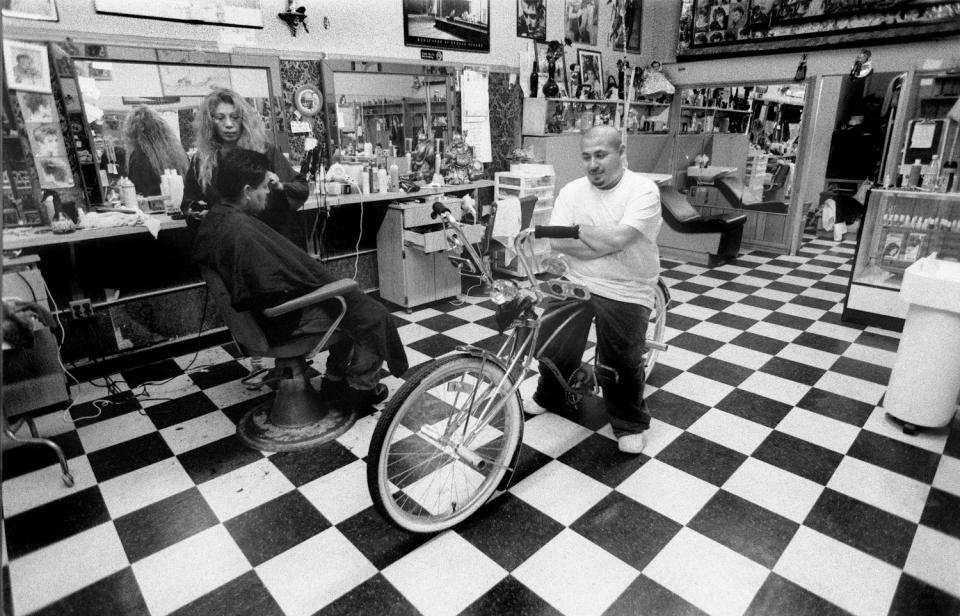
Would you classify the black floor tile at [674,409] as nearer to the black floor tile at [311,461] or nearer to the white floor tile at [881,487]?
the white floor tile at [881,487]

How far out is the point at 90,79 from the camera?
9.47 feet

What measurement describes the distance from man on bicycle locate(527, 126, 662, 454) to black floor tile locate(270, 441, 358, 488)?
100 centimetres

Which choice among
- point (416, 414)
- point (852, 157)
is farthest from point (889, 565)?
point (852, 157)

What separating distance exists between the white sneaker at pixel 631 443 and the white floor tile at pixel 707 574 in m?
0.48

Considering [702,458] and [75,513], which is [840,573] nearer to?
[702,458]

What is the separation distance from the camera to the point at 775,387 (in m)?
2.95

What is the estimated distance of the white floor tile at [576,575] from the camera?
161 centimetres

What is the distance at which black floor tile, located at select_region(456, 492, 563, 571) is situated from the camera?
180 cm

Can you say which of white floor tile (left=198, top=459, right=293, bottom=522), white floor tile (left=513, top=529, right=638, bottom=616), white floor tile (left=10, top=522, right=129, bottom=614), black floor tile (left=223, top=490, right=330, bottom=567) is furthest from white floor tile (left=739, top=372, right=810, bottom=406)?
white floor tile (left=10, top=522, right=129, bottom=614)

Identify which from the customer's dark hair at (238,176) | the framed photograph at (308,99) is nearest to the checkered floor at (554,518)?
the customer's dark hair at (238,176)

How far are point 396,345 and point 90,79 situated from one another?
2.25 metres

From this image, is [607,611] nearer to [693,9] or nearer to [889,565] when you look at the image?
[889,565]

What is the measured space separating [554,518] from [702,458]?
0.79m

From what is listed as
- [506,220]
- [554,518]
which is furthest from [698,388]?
[506,220]
